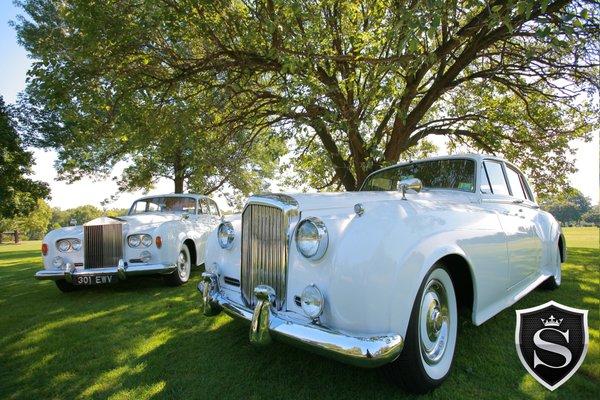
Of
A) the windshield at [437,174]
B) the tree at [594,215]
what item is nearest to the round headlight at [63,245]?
the windshield at [437,174]

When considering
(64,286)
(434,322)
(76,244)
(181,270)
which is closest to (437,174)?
(434,322)

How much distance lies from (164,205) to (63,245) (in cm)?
231

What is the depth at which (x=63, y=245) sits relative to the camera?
586cm

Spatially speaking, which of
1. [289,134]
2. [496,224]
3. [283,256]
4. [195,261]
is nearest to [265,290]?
[283,256]

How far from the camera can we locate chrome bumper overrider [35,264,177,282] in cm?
553

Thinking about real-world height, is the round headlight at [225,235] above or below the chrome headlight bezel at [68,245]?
above

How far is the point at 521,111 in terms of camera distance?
10.6 meters

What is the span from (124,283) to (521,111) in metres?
10.9

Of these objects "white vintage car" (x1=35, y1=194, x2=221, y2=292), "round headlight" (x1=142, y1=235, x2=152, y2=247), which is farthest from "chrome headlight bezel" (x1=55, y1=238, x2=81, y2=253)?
"round headlight" (x1=142, y1=235, x2=152, y2=247)

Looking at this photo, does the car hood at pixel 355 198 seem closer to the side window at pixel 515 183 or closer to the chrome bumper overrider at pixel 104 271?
the side window at pixel 515 183

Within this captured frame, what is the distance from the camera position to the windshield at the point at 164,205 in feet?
25.9

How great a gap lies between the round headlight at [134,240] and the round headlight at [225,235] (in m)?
3.09

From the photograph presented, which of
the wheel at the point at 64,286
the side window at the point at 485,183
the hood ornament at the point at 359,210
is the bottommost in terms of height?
the wheel at the point at 64,286

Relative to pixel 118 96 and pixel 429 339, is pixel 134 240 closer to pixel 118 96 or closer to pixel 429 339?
pixel 118 96
